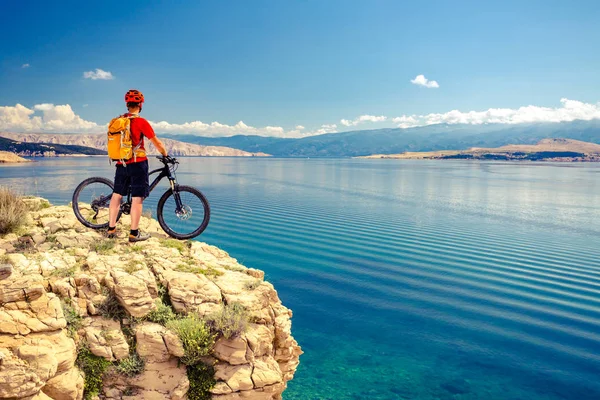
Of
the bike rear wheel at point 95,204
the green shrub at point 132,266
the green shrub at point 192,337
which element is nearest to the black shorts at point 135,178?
the bike rear wheel at point 95,204

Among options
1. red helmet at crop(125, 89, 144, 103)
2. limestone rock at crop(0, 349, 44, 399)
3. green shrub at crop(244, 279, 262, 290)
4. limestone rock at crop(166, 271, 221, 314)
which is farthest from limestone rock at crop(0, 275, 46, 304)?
red helmet at crop(125, 89, 144, 103)

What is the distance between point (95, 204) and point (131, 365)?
461 centimetres

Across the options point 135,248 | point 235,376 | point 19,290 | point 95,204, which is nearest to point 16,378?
point 19,290

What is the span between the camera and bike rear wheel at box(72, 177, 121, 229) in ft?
29.9

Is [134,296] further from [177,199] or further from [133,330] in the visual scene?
[177,199]

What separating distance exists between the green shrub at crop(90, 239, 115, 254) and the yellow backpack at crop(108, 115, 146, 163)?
176cm

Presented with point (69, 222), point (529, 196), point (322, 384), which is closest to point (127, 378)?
point (69, 222)

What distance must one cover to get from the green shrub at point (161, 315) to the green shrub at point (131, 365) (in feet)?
1.95

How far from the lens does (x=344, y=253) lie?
2017cm

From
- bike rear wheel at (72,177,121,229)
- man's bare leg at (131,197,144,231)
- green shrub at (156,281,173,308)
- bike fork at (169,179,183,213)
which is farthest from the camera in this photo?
bike rear wheel at (72,177,121,229)

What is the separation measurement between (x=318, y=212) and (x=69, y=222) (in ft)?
79.7

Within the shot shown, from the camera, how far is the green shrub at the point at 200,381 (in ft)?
20.8

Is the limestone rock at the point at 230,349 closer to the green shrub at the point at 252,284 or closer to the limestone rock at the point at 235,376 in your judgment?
the limestone rock at the point at 235,376

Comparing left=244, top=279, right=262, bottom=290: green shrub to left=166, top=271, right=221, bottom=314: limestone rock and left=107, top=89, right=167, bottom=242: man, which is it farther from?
left=107, top=89, right=167, bottom=242: man
